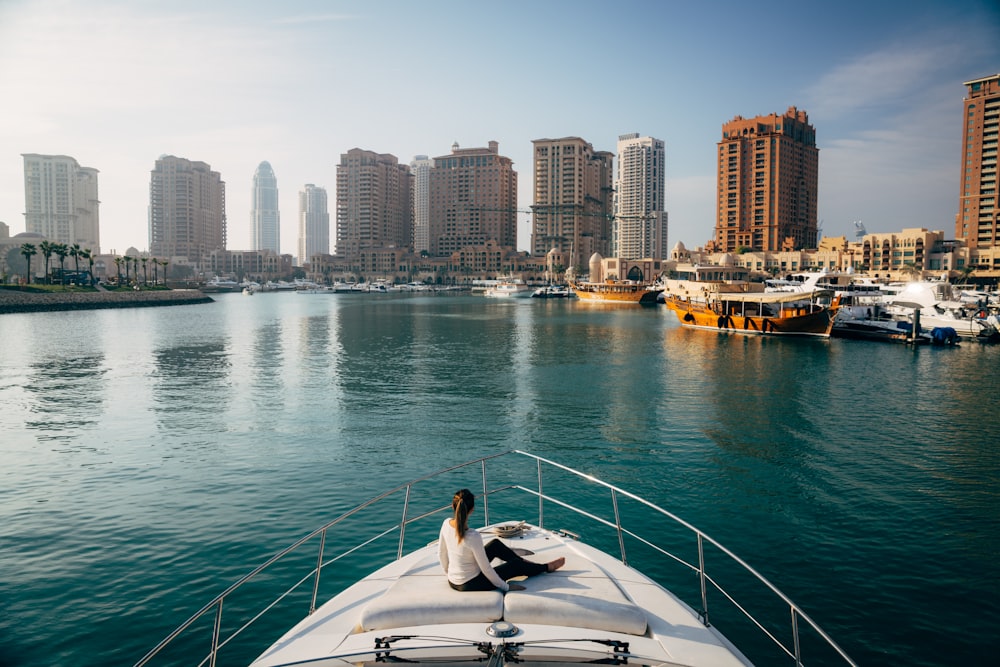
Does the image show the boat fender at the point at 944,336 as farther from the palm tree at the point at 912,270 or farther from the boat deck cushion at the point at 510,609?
the palm tree at the point at 912,270

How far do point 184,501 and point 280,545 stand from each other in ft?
16.7

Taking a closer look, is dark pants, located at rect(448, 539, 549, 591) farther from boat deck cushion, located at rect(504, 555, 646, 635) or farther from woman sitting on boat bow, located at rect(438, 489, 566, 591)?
boat deck cushion, located at rect(504, 555, 646, 635)

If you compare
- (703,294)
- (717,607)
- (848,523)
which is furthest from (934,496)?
(703,294)

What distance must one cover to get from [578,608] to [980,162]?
210 m

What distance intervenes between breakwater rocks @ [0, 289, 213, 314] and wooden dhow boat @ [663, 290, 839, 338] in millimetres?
106551

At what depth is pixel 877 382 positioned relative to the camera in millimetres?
40969

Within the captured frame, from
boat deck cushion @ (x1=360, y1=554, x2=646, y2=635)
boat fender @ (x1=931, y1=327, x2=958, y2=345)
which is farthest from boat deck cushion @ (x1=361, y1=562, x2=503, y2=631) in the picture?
boat fender @ (x1=931, y1=327, x2=958, y2=345)

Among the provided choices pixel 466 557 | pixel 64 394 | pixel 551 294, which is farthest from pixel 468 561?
pixel 551 294

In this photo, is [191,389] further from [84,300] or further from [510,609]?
[84,300]

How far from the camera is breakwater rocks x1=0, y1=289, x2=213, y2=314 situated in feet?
354

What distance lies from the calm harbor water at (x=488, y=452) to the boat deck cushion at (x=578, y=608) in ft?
21.9

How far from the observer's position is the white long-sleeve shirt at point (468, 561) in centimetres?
737

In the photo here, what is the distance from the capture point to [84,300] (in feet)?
407

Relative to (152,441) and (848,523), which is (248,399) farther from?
(848,523)
